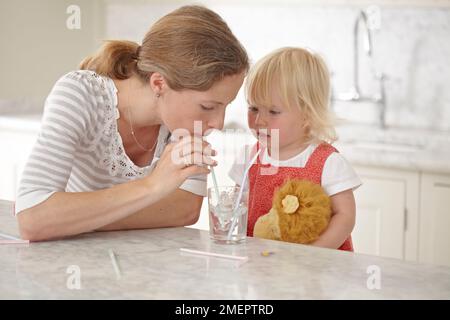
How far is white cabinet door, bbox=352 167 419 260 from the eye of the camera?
2991 millimetres

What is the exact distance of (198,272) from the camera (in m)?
1.46

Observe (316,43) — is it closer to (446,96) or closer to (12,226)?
(446,96)

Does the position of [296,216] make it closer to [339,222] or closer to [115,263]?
[339,222]

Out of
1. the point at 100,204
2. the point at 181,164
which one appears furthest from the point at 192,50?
the point at 100,204

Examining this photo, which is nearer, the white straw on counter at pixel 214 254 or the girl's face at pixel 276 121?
the white straw on counter at pixel 214 254

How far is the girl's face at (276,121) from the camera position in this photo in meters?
2.17

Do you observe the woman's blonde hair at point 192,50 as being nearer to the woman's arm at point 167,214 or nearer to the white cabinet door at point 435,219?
the woman's arm at point 167,214

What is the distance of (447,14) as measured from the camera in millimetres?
3475

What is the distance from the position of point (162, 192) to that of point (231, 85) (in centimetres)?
33

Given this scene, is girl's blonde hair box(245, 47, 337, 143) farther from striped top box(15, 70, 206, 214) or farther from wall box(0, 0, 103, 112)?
wall box(0, 0, 103, 112)

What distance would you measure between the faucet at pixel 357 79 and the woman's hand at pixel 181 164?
6.75ft

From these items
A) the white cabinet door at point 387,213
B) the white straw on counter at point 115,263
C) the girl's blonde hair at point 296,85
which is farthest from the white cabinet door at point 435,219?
the white straw on counter at point 115,263

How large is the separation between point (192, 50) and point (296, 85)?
443mm

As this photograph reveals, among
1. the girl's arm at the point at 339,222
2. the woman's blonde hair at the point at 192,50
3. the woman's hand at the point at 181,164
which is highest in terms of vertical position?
the woman's blonde hair at the point at 192,50
